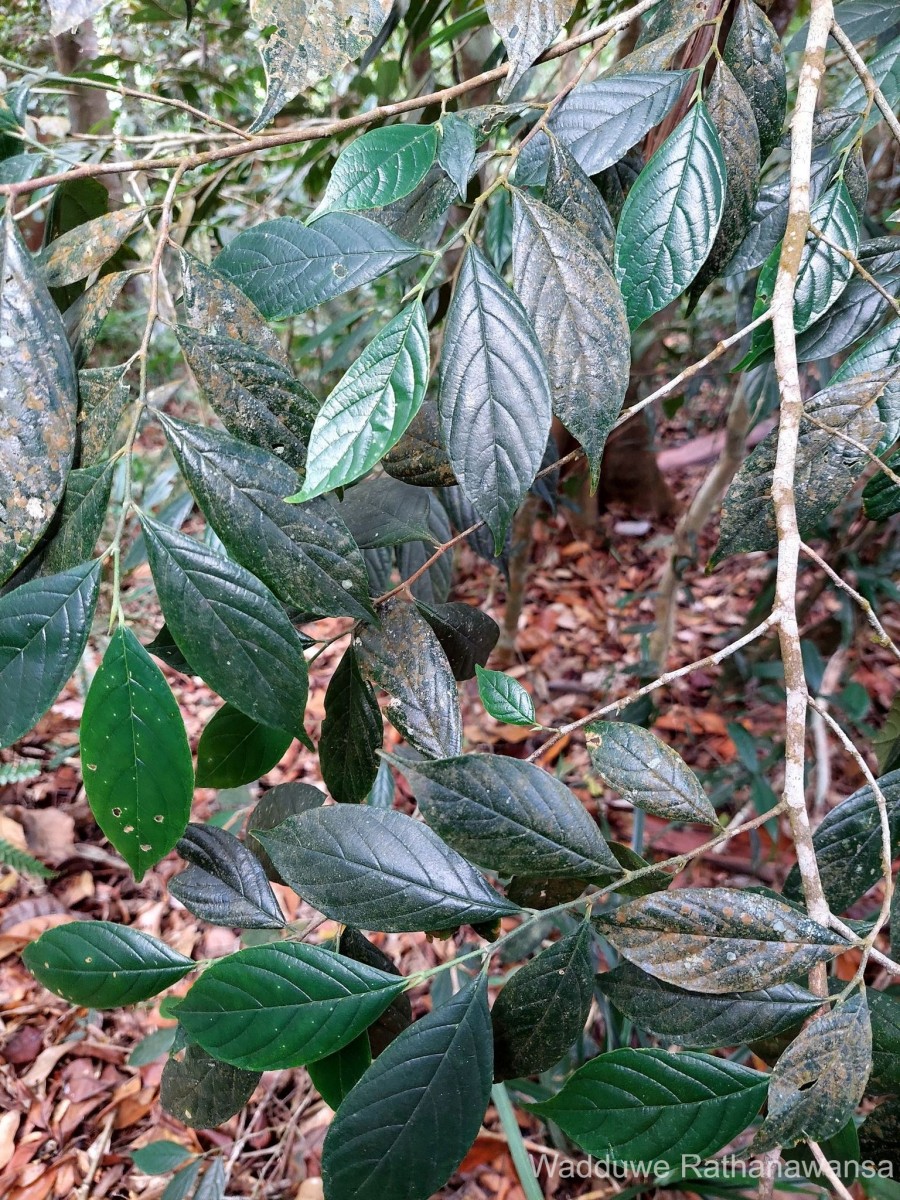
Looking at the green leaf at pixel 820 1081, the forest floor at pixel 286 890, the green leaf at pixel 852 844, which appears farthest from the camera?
the forest floor at pixel 286 890

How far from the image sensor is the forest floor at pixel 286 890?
42.2 inches

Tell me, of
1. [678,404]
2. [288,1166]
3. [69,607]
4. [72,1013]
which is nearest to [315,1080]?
[69,607]

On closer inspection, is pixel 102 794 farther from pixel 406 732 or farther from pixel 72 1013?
pixel 72 1013

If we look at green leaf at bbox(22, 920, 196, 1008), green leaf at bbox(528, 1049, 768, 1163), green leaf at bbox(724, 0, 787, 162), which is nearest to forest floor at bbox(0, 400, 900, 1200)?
green leaf at bbox(22, 920, 196, 1008)

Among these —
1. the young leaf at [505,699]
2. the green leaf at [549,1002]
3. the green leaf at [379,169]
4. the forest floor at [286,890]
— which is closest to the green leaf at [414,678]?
the young leaf at [505,699]

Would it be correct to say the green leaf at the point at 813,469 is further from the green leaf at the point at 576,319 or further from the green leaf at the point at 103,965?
the green leaf at the point at 103,965

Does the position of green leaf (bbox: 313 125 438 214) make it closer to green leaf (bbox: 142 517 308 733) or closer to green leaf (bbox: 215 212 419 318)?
green leaf (bbox: 215 212 419 318)

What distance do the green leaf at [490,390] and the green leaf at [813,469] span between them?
151 millimetres

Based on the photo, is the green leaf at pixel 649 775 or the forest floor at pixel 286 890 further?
the forest floor at pixel 286 890

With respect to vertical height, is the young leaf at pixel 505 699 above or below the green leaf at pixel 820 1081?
above

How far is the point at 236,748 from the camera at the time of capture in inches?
19.2

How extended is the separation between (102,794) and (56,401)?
20 cm

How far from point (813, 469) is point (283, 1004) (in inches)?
17.2

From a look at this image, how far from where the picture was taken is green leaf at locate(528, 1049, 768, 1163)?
33 cm
